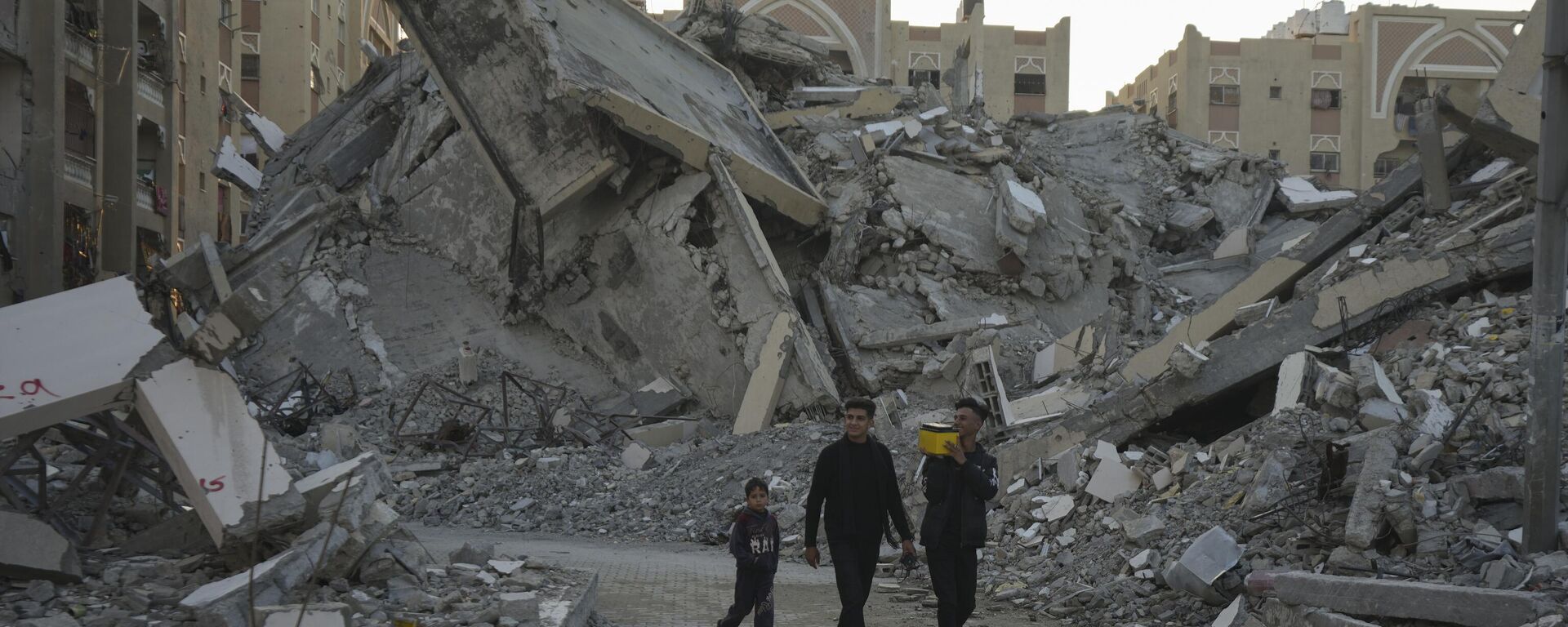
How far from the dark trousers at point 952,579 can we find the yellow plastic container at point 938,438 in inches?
14.8

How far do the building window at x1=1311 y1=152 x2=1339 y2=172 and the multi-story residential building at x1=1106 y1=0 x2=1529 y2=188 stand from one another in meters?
0.03

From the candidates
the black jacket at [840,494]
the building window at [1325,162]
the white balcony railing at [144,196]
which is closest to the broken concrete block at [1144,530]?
the black jacket at [840,494]

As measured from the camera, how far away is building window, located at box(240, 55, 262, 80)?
3438 cm

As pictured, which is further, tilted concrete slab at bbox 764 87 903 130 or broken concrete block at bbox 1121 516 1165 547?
tilted concrete slab at bbox 764 87 903 130

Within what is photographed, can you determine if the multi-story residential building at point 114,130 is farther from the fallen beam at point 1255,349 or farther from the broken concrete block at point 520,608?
the fallen beam at point 1255,349

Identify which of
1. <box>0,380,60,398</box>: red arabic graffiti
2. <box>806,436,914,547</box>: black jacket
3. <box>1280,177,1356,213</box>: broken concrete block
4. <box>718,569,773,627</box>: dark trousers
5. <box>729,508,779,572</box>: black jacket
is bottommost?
<box>718,569,773,627</box>: dark trousers

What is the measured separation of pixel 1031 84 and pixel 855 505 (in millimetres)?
36862

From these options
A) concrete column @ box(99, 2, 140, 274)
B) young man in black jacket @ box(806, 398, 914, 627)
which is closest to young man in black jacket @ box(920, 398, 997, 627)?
young man in black jacket @ box(806, 398, 914, 627)

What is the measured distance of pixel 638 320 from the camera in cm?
1530

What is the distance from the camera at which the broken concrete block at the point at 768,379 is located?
1338 centimetres

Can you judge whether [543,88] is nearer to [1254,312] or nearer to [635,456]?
[635,456]

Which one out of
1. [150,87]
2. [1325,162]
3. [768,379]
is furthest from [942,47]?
[768,379]

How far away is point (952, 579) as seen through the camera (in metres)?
5.27

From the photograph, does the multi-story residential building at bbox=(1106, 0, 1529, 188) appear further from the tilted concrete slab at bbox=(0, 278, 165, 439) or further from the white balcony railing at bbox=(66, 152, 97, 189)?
the tilted concrete slab at bbox=(0, 278, 165, 439)
